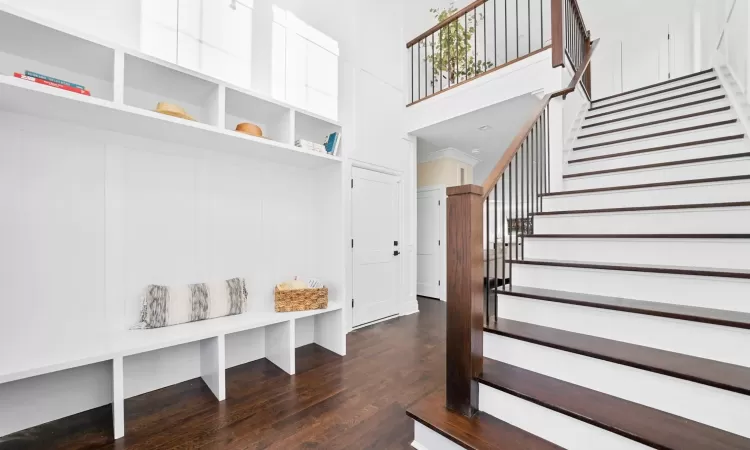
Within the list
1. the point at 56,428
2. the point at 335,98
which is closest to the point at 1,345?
the point at 56,428

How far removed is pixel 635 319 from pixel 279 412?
6.91ft

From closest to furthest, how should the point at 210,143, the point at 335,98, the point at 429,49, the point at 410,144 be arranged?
the point at 210,143, the point at 335,98, the point at 410,144, the point at 429,49

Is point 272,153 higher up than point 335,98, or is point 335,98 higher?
point 335,98

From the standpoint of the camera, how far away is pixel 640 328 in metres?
1.54

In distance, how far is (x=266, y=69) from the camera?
289cm

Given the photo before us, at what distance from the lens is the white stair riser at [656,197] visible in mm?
1982

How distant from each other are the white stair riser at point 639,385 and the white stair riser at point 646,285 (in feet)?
1.92

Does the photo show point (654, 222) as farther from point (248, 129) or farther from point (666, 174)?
point (248, 129)

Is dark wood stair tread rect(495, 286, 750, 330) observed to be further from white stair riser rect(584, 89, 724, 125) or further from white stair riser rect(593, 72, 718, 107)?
white stair riser rect(593, 72, 718, 107)

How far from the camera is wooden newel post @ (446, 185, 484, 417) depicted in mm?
1549

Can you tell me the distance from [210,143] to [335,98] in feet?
5.32

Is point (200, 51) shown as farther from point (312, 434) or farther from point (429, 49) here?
point (429, 49)

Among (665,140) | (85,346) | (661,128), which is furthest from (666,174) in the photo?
(85,346)

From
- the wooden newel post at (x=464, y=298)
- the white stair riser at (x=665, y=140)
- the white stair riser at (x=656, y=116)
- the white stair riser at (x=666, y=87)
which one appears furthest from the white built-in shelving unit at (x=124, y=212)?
the white stair riser at (x=666, y=87)
